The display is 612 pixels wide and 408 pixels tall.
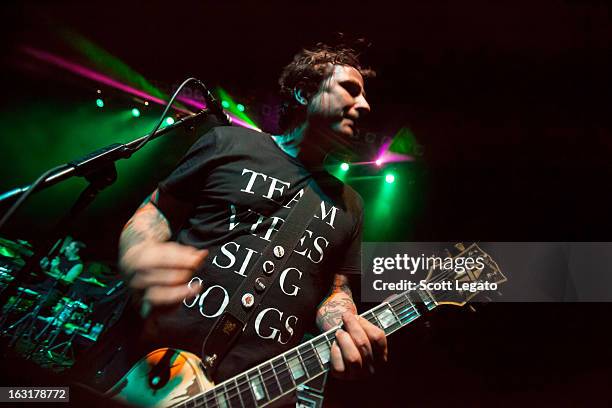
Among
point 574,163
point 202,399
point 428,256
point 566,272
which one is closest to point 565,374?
point 566,272

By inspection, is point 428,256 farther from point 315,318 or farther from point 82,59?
point 82,59

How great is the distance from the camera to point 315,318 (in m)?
1.62

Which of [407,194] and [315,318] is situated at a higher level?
[407,194]

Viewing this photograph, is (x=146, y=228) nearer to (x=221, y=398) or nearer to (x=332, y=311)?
(x=221, y=398)

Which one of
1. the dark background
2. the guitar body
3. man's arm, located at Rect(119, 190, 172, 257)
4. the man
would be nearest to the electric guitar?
the guitar body

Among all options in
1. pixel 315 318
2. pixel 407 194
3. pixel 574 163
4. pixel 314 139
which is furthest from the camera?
pixel 407 194

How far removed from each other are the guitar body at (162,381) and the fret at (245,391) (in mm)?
96

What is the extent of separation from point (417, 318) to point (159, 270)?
3.68ft

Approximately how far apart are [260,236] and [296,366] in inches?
23.1

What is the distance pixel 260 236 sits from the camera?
5.18 ft

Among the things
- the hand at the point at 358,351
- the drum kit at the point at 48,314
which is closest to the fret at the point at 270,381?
the hand at the point at 358,351

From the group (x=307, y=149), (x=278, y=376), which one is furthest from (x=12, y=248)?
(x=278, y=376)

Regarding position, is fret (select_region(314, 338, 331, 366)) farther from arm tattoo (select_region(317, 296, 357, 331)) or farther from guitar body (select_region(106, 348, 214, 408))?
guitar body (select_region(106, 348, 214, 408))

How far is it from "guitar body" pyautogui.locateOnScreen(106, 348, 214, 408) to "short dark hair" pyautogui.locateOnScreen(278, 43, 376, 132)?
4.68 feet
